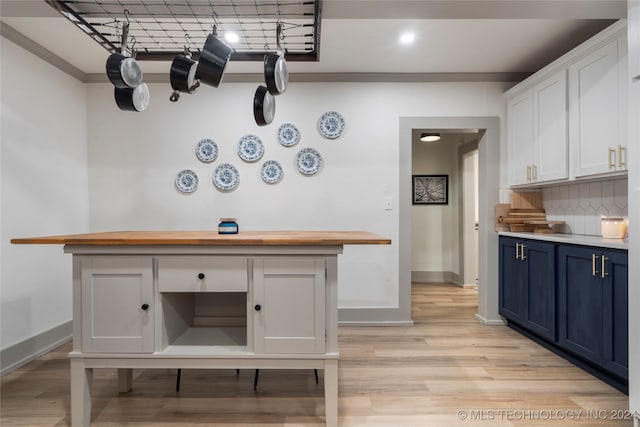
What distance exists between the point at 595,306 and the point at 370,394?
1527mm

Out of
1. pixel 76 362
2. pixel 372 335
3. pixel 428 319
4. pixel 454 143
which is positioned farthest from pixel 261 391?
pixel 454 143

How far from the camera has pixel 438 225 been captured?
19.3ft

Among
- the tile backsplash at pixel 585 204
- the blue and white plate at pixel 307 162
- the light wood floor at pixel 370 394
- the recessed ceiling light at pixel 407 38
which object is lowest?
the light wood floor at pixel 370 394

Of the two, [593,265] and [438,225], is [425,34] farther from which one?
[438,225]

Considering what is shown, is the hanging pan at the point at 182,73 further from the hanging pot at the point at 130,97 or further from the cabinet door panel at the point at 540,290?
the cabinet door panel at the point at 540,290

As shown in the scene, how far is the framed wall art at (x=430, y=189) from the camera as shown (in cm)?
590

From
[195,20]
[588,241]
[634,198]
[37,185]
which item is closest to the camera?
[634,198]

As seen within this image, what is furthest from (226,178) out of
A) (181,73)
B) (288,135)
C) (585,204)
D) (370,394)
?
(585,204)

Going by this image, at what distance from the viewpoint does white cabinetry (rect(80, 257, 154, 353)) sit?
183 centimetres

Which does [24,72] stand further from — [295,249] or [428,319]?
[428,319]

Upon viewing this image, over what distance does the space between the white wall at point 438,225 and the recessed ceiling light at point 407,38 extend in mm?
3055

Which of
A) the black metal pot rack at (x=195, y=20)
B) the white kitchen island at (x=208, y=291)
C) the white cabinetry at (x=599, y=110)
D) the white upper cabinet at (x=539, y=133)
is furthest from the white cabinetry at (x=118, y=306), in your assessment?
the white upper cabinet at (x=539, y=133)

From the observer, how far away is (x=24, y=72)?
2.81m

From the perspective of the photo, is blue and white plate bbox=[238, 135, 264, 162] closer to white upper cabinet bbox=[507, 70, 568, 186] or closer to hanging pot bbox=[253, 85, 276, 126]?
hanging pot bbox=[253, 85, 276, 126]
